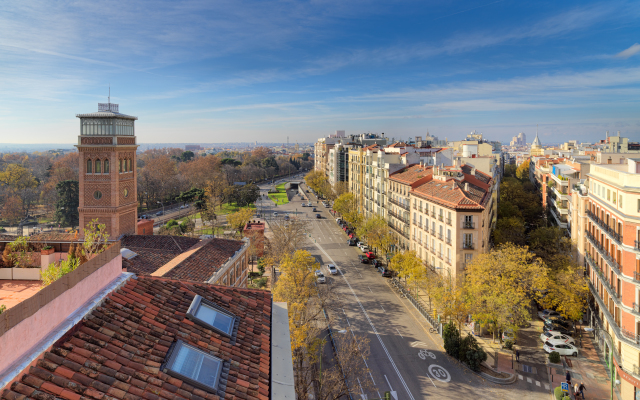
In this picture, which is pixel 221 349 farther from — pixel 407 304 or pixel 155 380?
pixel 407 304

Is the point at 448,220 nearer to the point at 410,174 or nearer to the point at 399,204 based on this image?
the point at 399,204

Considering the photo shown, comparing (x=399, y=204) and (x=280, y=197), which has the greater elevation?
(x=399, y=204)

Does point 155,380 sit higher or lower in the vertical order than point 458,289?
higher

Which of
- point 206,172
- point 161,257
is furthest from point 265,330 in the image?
point 206,172

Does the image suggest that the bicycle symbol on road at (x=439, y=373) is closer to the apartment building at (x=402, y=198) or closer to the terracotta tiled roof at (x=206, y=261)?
the terracotta tiled roof at (x=206, y=261)

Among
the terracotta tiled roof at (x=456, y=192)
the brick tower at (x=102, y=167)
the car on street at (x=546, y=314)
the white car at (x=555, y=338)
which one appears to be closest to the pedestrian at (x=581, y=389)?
the white car at (x=555, y=338)

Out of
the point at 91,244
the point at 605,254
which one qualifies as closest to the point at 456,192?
the point at 605,254
